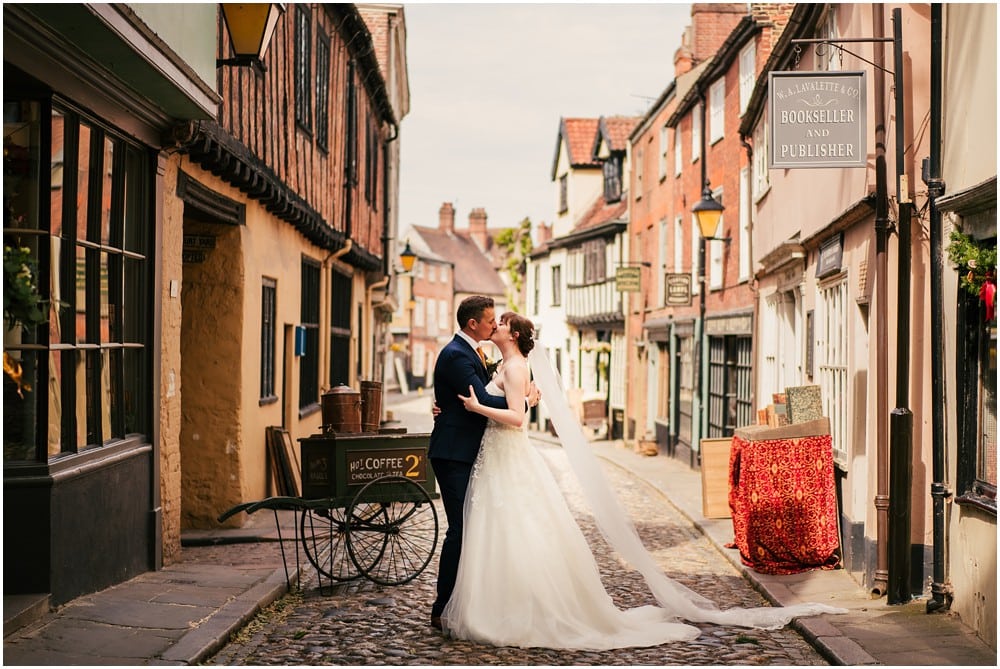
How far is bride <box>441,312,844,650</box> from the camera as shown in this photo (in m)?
6.90

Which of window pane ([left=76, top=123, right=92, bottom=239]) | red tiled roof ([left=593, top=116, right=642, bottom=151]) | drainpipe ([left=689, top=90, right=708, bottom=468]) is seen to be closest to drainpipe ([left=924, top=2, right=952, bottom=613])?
window pane ([left=76, top=123, right=92, bottom=239])

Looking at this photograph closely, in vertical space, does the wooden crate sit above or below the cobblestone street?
above

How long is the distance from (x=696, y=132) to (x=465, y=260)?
171 ft

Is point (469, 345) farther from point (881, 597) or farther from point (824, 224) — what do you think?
point (824, 224)

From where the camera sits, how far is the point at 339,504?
8.67 m

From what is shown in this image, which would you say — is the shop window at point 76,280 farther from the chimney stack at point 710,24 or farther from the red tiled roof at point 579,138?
the red tiled roof at point 579,138

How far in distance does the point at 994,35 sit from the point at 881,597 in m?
3.86

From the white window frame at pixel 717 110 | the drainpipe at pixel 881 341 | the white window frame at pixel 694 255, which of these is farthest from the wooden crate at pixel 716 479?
the white window frame at pixel 694 255

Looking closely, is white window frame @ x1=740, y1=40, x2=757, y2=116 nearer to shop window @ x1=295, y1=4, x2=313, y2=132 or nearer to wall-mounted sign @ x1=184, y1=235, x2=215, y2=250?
shop window @ x1=295, y1=4, x2=313, y2=132

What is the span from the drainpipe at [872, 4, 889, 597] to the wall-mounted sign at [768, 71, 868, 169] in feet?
0.56

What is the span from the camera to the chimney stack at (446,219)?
76.0 meters

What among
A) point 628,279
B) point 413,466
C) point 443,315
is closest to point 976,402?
point 413,466

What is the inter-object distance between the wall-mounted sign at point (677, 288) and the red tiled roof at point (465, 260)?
48118 millimetres

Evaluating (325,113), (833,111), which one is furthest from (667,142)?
(833,111)
